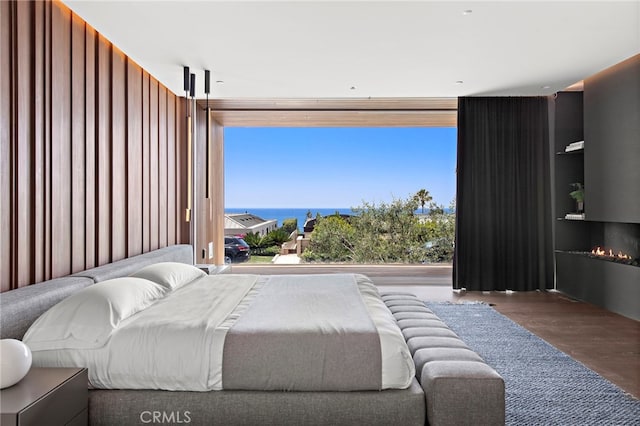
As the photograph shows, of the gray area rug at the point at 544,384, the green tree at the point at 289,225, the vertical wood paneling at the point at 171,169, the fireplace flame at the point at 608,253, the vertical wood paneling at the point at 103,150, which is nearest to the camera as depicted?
the gray area rug at the point at 544,384

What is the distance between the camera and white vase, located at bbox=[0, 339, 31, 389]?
65.4 inches

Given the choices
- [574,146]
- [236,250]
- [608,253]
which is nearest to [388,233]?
[236,250]

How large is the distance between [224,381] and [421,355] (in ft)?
3.00

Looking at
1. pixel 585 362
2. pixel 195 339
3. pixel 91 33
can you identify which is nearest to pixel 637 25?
pixel 585 362

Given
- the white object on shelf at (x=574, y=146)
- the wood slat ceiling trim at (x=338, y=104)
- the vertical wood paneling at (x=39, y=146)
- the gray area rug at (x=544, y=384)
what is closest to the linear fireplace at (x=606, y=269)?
the white object on shelf at (x=574, y=146)

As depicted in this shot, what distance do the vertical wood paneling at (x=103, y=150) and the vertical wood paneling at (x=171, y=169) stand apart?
4.57 ft

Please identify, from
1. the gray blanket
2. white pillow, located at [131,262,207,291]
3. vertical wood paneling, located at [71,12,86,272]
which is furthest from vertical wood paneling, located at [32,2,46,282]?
the gray blanket

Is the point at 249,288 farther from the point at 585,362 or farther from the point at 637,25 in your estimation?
the point at 637,25

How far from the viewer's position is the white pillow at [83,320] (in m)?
2.04

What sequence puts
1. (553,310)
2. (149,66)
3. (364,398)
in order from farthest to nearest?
1. (553,310)
2. (149,66)
3. (364,398)

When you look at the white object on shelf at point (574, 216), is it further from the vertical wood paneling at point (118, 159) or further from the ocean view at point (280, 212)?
the vertical wood paneling at point (118, 159)

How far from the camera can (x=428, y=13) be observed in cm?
313

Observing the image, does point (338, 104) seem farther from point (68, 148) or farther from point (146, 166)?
point (68, 148)

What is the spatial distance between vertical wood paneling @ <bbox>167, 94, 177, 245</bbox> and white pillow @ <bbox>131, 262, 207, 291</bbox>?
62.6 inches
